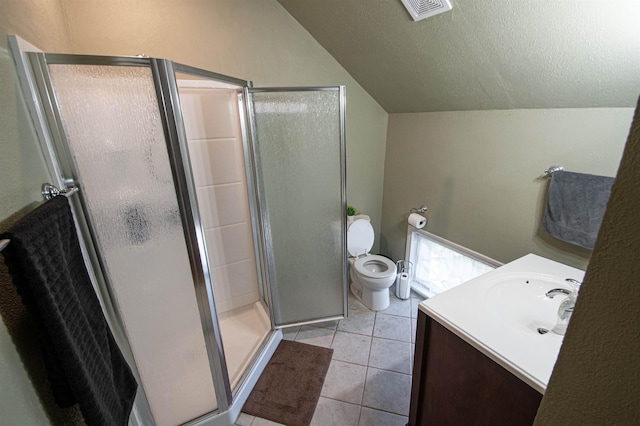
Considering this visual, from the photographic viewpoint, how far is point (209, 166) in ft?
6.48

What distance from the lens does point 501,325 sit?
105 centimetres

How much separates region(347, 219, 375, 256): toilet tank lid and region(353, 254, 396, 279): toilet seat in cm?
9

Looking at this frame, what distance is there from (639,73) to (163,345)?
2434 millimetres

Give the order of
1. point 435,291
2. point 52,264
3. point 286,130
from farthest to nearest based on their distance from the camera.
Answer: point 435,291, point 286,130, point 52,264

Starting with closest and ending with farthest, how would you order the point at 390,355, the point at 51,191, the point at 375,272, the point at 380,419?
1. the point at 51,191
2. the point at 380,419
3. the point at 390,355
4. the point at 375,272

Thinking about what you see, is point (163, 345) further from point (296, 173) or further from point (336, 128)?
point (336, 128)

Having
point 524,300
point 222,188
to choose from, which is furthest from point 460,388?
point 222,188

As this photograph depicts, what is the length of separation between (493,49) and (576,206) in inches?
37.4

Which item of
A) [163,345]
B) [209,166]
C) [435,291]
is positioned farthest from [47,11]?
[435,291]

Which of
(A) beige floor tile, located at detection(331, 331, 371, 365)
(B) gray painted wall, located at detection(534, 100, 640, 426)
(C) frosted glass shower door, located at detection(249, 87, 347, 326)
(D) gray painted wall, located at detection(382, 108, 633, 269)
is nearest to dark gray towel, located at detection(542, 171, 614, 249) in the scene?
(D) gray painted wall, located at detection(382, 108, 633, 269)

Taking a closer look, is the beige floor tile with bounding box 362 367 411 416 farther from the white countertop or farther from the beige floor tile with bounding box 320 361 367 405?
the white countertop

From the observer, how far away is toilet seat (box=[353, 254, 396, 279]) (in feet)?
7.57

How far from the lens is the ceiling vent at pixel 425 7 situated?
1261 mm

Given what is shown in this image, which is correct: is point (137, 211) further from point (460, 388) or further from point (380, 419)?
point (380, 419)
